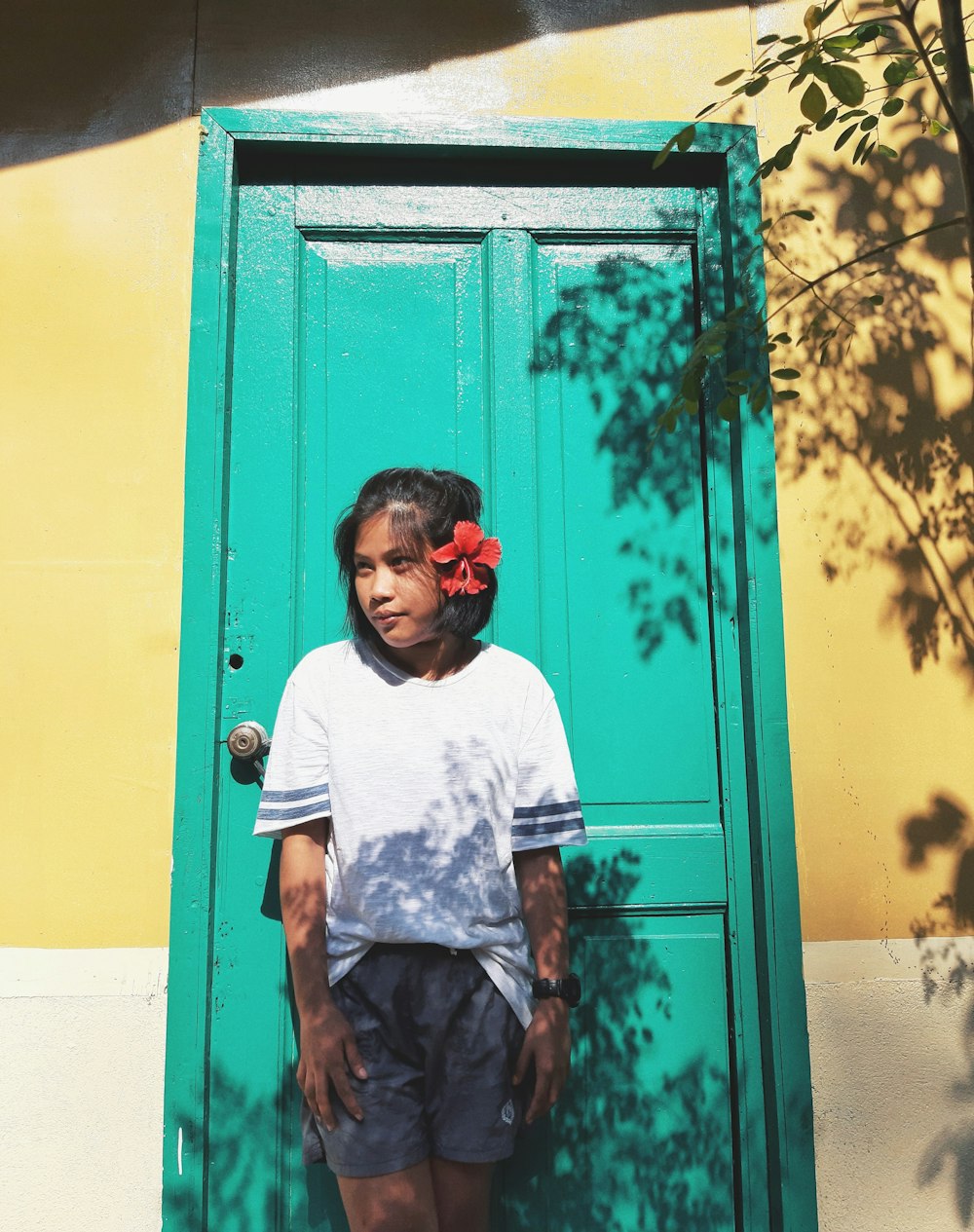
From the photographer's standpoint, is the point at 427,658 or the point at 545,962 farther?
the point at 427,658

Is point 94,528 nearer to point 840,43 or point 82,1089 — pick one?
point 82,1089

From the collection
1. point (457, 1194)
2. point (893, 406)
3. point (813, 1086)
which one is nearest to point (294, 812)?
point (457, 1194)

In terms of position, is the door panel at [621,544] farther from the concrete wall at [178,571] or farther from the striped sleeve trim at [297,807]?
the striped sleeve trim at [297,807]

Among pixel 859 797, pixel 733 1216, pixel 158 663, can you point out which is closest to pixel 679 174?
pixel 859 797

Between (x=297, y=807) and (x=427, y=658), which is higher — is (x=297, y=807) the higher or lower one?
the lower one

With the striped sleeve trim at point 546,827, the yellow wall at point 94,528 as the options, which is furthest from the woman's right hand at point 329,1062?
the yellow wall at point 94,528

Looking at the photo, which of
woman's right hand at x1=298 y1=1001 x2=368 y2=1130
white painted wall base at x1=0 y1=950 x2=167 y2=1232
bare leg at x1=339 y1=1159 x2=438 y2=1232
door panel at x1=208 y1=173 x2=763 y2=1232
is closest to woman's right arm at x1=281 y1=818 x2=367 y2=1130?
woman's right hand at x1=298 y1=1001 x2=368 y2=1130

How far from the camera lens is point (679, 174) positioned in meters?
2.74

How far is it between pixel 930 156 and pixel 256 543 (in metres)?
2.05

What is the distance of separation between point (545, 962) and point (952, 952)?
1.15 metres

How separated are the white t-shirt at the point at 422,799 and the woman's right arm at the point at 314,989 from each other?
48 mm

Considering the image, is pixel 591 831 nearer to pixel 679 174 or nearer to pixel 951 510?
pixel 951 510

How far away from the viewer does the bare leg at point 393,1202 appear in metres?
1.76

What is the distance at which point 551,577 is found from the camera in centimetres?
255
